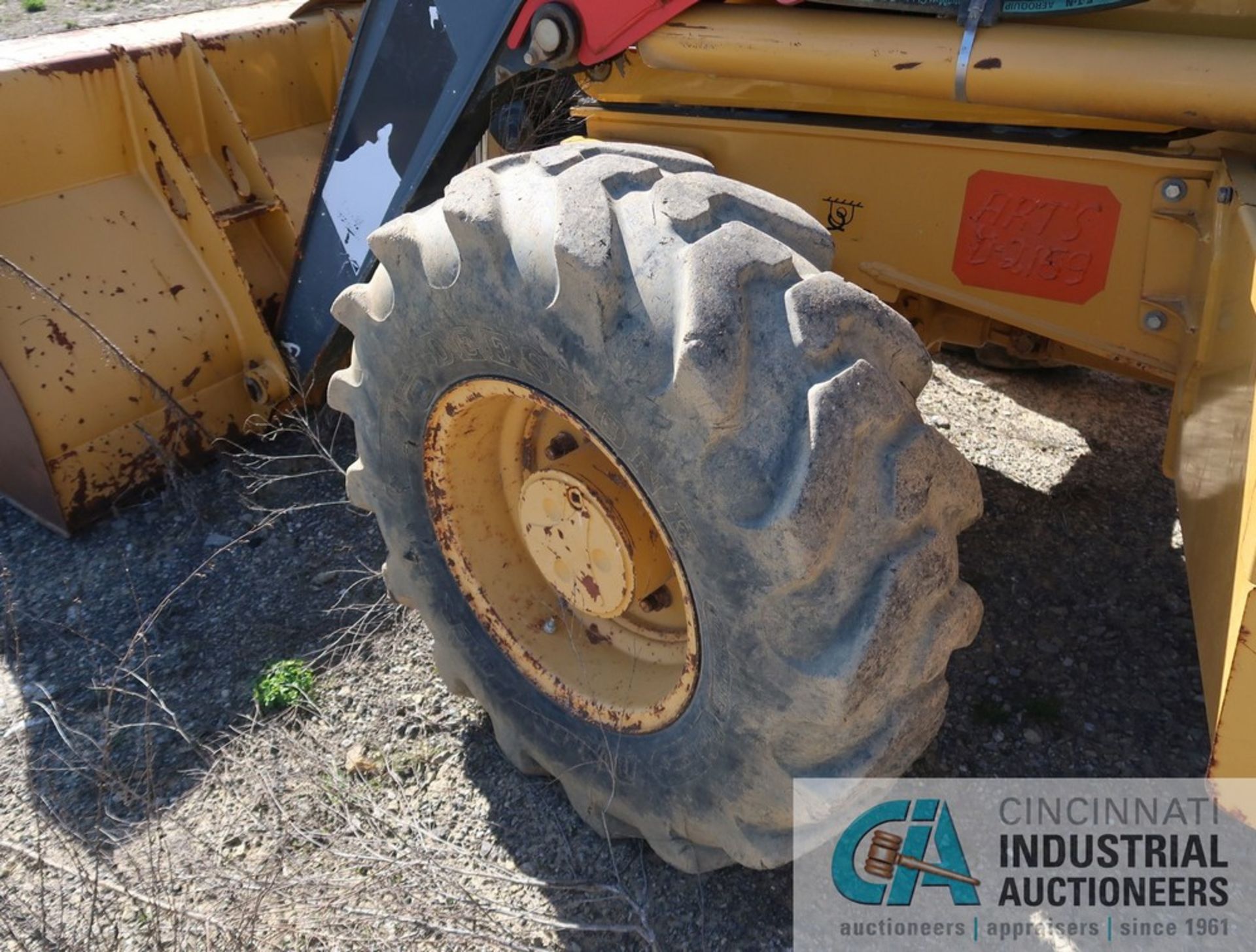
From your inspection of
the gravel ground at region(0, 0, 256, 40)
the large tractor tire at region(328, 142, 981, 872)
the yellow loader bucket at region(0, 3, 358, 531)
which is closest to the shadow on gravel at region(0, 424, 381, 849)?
the yellow loader bucket at region(0, 3, 358, 531)

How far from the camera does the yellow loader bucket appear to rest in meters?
3.01

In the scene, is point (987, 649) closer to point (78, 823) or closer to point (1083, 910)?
point (1083, 910)

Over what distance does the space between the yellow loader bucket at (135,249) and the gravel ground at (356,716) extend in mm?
226

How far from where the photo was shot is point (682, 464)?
159cm

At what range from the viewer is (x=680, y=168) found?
73.3 inches

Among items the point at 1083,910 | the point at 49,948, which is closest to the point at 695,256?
the point at 1083,910

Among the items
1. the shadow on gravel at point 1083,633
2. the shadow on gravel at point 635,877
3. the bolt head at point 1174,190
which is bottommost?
the shadow on gravel at point 1083,633

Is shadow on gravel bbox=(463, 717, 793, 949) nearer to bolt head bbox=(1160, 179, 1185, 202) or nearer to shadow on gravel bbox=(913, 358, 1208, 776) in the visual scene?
shadow on gravel bbox=(913, 358, 1208, 776)

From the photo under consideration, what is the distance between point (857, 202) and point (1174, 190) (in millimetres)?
601

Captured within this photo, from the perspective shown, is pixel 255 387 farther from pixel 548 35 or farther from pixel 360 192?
pixel 548 35

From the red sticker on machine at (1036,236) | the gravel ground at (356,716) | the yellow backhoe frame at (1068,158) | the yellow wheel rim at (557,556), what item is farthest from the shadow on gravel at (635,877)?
the red sticker on machine at (1036,236)

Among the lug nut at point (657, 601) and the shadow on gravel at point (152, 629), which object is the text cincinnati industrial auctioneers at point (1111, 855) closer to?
the lug nut at point (657, 601)

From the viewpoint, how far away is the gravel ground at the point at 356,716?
211 cm

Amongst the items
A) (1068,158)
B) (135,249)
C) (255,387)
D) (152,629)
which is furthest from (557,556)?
(135,249)
